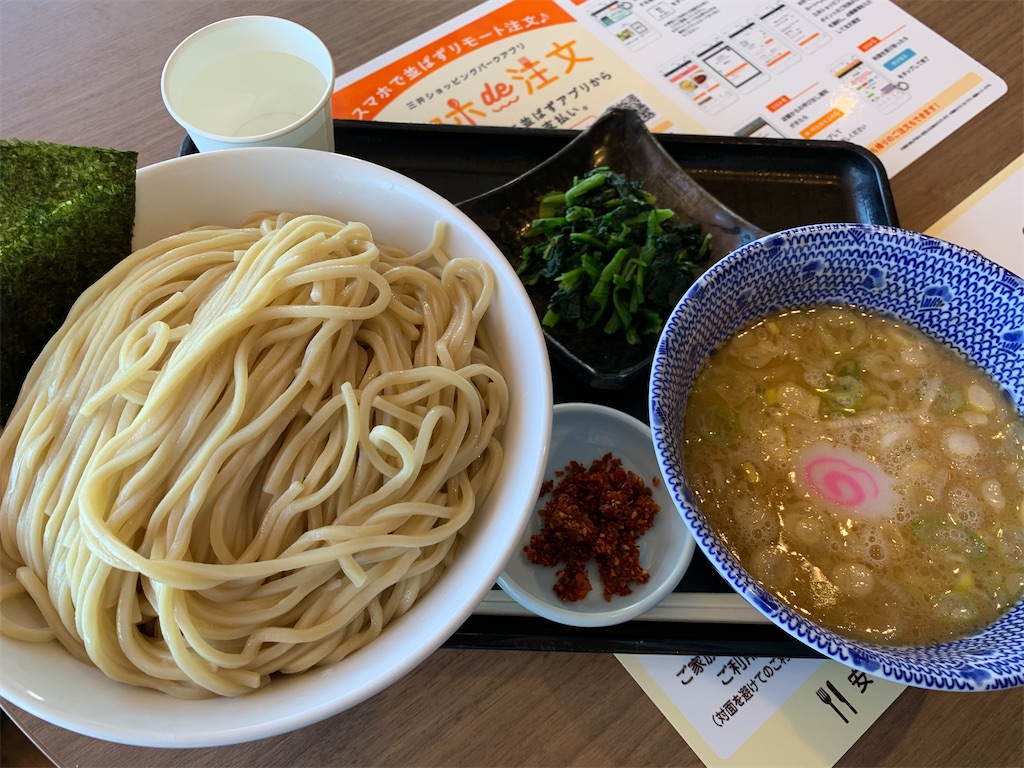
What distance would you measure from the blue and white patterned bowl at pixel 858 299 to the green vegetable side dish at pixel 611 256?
18.9 inches

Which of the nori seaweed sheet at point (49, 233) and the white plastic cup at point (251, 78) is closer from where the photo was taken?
the nori seaweed sheet at point (49, 233)

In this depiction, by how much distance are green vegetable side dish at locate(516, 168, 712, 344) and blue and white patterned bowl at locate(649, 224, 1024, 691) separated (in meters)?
0.48

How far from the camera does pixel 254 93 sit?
188cm

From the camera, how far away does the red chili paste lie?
1.40 metres

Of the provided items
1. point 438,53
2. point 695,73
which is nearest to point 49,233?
point 438,53

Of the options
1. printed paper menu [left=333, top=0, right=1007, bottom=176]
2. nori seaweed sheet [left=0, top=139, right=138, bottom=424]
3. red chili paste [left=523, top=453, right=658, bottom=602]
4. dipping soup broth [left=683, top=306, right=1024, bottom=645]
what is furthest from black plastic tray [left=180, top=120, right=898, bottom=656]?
red chili paste [left=523, top=453, right=658, bottom=602]

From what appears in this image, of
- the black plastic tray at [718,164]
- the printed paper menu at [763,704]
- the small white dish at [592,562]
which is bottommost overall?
the printed paper menu at [763,704]

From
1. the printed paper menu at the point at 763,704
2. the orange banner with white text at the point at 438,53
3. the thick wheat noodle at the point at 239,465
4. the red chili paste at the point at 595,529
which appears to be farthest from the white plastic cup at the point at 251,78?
the printed paper menu at the point at 763,704

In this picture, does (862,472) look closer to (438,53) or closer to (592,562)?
(592,562)

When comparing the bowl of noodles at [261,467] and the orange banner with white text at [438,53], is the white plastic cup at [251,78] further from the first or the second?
the bowl of noodles at [261,467]

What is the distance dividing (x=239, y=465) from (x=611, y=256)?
3.72 ft

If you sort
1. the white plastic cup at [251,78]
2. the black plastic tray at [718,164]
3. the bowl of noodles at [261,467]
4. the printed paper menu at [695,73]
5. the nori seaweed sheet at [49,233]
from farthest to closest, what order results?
the printed paper menu at [695,73], the black plastic tray at [718,164], the white plastic cup at [251,78], the nori seaweed sheet at [49,233], the bowl of noodles at [261,467]

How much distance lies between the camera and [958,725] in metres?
1.37

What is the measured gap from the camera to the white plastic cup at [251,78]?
1.76 metres
